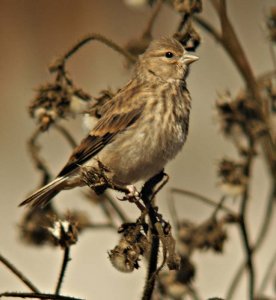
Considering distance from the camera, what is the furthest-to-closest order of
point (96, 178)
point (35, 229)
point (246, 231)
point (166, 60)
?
point (166, 60) → point (35, 229) → point (246, 231) → point (96, 178)

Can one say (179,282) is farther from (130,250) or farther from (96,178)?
(130,250)

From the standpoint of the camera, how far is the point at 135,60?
362 cm

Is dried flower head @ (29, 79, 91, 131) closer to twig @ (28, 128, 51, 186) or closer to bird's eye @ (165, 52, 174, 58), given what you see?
twig @ (28, 128, 51, 186)

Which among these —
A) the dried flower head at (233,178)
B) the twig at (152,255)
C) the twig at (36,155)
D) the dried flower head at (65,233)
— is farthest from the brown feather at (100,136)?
the dried flower head at (65,233)

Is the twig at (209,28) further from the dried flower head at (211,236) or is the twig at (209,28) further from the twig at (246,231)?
the dried flower head at (211,236)

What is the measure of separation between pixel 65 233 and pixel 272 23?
4.42 feet

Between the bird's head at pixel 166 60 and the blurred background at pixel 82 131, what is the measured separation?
294 mm

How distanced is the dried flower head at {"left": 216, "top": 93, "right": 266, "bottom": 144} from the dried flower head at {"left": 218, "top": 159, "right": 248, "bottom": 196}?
13 cm

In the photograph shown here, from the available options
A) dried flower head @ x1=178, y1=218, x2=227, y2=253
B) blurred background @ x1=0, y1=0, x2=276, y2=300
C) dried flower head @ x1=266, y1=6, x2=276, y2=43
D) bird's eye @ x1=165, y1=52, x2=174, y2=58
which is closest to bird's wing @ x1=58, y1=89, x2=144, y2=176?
bird's eye @ x1=165, y1=52, x2=174, y2=58

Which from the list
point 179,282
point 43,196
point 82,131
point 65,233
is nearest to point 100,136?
point 43,196

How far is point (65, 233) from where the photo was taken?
9.70 feet

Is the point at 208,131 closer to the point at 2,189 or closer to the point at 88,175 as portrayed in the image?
the point at 2,189

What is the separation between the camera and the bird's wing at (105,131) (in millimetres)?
3994

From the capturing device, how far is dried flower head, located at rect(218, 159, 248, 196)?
362 centimetres
